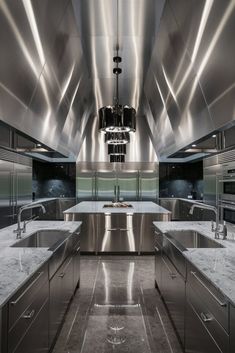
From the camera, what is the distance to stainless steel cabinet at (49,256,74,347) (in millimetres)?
1952

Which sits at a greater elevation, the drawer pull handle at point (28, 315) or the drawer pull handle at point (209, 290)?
the drawer pull handle at point (209, 290)

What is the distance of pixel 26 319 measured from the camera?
139 cm

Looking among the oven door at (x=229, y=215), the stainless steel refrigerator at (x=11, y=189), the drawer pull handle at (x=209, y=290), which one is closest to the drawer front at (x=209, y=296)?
the drawer pull handle at (x=209, y=290)

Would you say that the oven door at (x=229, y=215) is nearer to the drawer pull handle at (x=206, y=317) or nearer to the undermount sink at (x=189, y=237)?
the undermount sink at (x=189, y=237)

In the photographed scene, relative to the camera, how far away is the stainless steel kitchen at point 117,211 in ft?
5.23

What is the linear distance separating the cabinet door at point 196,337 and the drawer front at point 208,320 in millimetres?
35

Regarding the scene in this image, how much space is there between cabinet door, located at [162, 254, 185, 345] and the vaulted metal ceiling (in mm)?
1427

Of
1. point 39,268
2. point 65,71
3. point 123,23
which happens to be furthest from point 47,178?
point 39,268

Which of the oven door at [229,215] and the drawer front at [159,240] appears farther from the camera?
the oven door at [229,215]

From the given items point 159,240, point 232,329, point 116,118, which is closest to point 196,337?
point 232,329

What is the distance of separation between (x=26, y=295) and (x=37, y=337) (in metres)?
0.42

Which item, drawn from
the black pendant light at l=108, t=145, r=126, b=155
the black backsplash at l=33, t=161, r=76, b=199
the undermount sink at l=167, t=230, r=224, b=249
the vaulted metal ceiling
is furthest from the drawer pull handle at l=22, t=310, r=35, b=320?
the black backsplash at l=33, t=161, r=76, b=199

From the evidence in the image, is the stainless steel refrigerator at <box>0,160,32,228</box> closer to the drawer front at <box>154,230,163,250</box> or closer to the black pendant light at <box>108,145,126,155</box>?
the black pendant light at <box>108,145,126,155</box>

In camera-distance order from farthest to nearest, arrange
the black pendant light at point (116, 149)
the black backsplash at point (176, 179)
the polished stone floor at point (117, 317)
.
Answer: the black backsplash at point (176, 179) < the black pendant light at point (116, 149) < the polished stone floor at point (117, 317)
